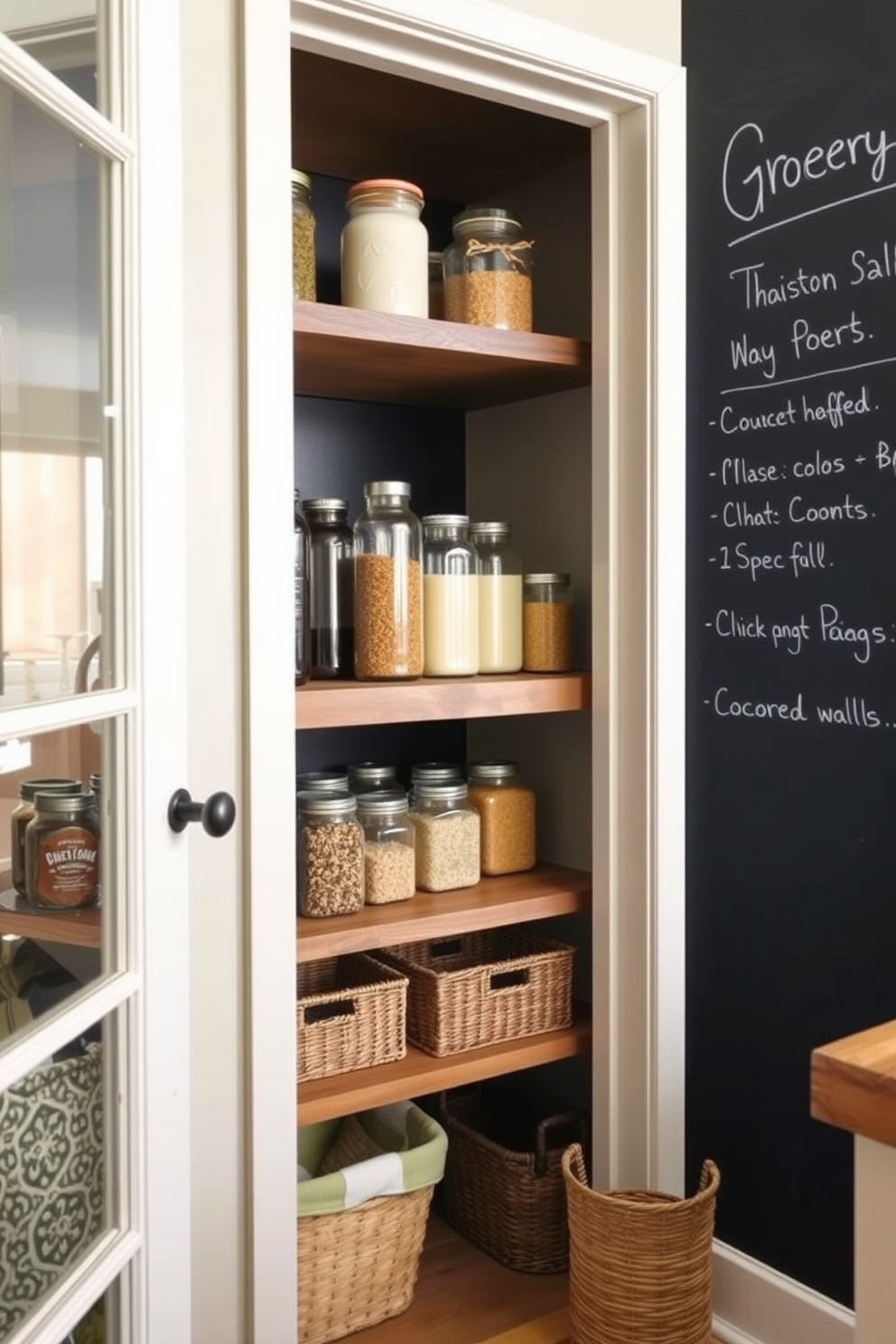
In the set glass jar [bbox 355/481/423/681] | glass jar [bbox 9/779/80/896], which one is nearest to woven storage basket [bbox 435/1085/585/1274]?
glass jar [bbox 355/481/423/681]

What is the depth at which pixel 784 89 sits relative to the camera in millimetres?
1849

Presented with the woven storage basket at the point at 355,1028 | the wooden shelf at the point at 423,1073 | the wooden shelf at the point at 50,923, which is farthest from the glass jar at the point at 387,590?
the wooden shelf at the point at 50,923

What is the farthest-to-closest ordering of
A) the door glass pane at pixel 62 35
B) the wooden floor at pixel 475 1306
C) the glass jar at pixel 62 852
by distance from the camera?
the wooden floor at pixel 475 1306
the glass jar at pixel 62 852
the door glass pane at pixel 62 35

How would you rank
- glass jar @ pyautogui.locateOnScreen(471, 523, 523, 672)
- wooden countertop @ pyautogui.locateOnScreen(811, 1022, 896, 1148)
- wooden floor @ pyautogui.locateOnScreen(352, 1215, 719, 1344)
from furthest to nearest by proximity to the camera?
glass jar @ pyautogui.locateOnScreen(471, 523, 523, 672) → wooden floor @ pyautogui.locateOnScreen(352, 1215, 719, 1344) → wooden countertop @ pyautogui.locateOnScreen(811, 1022, 896, 1148)

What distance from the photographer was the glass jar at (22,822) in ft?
3.78

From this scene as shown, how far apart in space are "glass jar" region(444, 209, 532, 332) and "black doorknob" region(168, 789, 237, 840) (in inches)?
38.1

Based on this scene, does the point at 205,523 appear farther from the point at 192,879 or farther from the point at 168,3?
the point at 168,3

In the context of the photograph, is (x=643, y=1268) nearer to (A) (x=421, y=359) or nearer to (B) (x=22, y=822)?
(B) (x=22, y=822)

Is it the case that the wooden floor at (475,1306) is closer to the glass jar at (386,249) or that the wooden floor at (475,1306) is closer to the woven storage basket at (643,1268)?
the woven storage basket at (643,1268)

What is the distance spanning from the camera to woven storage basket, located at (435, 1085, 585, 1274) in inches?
84.4

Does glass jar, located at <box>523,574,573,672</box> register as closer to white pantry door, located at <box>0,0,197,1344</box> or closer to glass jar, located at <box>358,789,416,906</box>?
glass jar, located at <box>358,789,416,906</box>

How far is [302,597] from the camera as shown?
74.8 inches

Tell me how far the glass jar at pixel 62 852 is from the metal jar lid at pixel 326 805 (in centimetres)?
62

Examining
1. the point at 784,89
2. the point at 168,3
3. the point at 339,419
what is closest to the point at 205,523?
the point at 168,3
